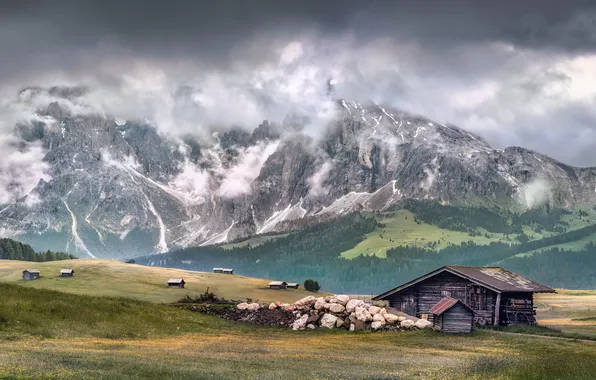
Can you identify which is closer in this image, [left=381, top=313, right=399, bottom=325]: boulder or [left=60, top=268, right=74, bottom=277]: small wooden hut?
[left=381, top=313, right=399, bottom=325]: boulder

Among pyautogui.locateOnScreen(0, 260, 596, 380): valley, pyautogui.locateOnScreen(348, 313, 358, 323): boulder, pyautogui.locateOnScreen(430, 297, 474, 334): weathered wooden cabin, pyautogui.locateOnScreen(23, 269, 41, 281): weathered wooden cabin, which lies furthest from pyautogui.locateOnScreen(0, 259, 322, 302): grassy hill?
pyautogui.locateOnScreen(430, 297, 474, 334): weathered wooden cabin

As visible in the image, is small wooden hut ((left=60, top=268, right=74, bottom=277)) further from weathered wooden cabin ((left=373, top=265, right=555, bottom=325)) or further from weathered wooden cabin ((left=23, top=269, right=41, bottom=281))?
weathered wooden cabin ((left=373, top=265, right=555, bottom=325))

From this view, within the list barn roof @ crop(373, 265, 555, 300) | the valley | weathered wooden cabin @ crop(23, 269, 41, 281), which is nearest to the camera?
the valley

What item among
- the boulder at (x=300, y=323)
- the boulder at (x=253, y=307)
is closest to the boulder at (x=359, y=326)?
the boulder at (x=300, y=323)

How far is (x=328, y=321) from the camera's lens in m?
80.9

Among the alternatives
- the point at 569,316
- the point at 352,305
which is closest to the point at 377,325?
the point at 352,305

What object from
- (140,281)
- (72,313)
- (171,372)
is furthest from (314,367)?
(140,281)

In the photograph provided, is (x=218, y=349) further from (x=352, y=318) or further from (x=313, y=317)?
(x=352, y=318)

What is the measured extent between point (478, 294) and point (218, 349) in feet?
165

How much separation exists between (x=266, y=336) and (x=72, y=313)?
67.6 ft

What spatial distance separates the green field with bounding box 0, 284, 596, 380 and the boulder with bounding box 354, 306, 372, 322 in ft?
14.6

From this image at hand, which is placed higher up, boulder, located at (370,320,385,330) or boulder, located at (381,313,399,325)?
boulder, located at (381,313,399,325)

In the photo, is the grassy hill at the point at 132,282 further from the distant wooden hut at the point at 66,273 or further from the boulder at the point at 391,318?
the boulder at the point at 391,318

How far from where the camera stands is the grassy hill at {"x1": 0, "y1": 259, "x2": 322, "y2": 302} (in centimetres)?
13312
